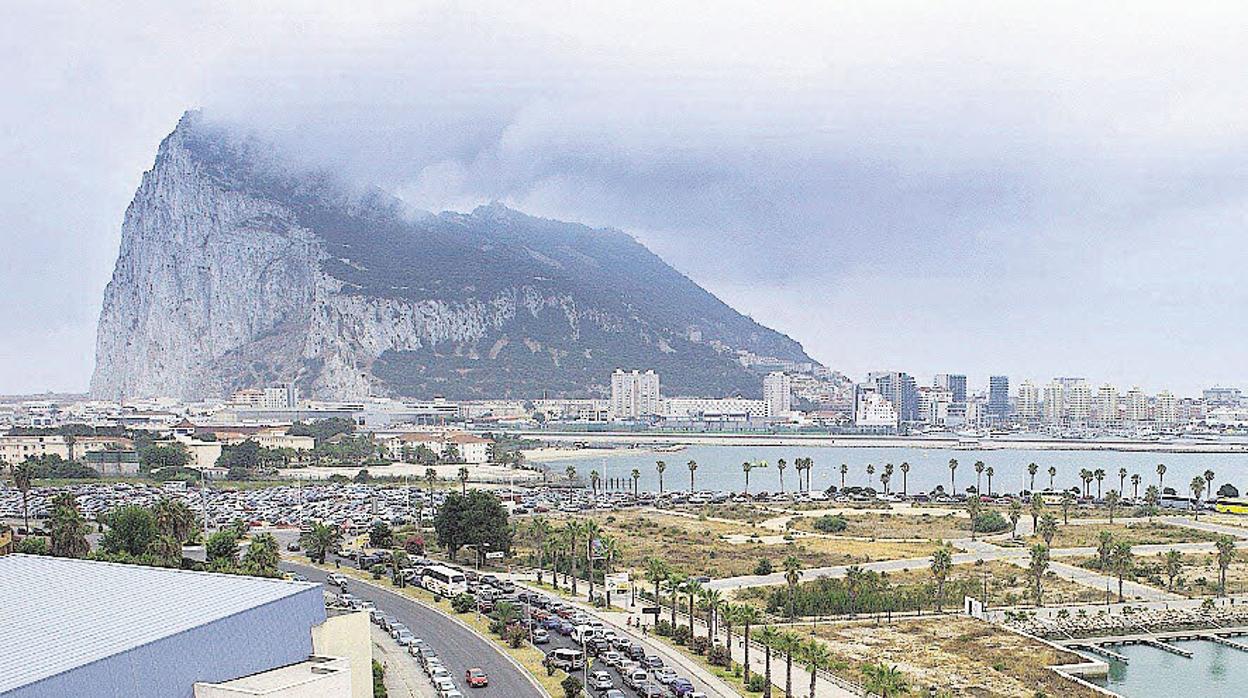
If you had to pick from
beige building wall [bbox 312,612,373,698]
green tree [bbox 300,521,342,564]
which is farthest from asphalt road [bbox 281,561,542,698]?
green tree [bbox 300,521,342,564]

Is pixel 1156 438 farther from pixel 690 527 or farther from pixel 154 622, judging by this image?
pixel 154 622

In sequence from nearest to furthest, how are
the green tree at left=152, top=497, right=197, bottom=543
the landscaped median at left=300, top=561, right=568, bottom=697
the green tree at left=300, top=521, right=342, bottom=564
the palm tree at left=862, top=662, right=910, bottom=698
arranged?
the palm tree at left=862, top=662, right=910, bottom=698 → the landscaped median at left=300, top=561, right=568, bottom=697 → the green tree at left=152, top=497, right=197, bottom=543 → the green tree at left=300, top=521, right=342, bottom=564

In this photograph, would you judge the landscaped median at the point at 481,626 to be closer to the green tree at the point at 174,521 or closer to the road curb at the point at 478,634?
the road curb at the point at 478,634

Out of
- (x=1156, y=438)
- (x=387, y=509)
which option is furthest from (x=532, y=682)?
(x=1156, y=438)

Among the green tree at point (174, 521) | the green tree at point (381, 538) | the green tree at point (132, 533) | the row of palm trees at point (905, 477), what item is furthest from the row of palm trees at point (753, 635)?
the row of palm trees at point (905, 477)

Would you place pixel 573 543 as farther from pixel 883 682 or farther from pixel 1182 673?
pixel 1182 673

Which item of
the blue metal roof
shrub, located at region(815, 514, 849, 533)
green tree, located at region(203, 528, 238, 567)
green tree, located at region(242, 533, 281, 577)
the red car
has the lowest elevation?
the red car

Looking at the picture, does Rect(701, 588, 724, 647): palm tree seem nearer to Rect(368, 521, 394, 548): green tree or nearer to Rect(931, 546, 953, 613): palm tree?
Rect(931, 546, 953, 613): palm tree
